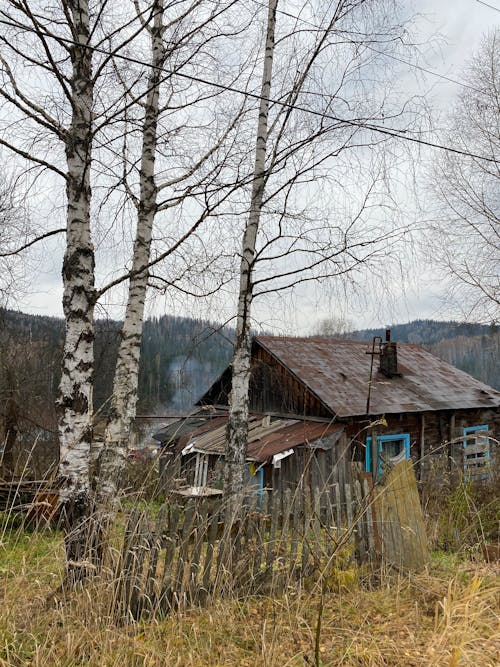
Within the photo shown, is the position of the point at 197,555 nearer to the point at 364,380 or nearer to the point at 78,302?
the point at 78,302

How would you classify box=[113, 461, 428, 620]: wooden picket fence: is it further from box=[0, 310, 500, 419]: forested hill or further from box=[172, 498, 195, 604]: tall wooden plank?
box=[0, 310, 500, 419]: forested hill

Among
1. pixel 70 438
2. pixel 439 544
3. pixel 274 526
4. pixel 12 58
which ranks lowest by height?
pixel 439 544

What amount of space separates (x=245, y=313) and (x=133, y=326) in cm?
155

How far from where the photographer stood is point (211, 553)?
155 inches

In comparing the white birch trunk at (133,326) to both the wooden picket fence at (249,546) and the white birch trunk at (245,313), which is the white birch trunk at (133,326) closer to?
the white birch trunk at (245,313)

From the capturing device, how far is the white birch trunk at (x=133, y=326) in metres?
5.95

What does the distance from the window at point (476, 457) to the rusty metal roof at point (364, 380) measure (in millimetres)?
1151

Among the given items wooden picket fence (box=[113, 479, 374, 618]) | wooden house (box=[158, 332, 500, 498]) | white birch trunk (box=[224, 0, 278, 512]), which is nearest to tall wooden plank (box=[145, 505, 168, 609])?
wooden picket fence (box=[113, 479, 374, 618])

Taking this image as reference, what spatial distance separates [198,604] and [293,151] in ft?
16.4

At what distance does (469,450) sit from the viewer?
48.4 ft

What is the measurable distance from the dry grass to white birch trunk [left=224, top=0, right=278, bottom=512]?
3069 mm

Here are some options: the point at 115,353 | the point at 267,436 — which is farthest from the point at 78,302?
the point at 267,436

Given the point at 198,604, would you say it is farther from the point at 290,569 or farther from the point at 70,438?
the point at 70,438

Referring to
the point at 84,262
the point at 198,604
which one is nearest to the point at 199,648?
the point at 198,604
